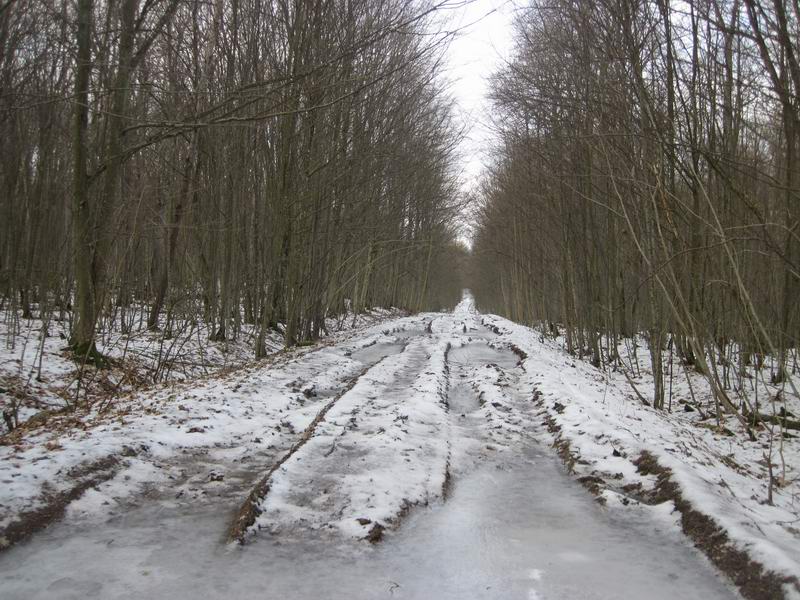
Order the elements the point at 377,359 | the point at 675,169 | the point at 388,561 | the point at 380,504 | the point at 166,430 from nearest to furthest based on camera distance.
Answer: the point at 388,561, the point at 380,504, the point at 166,430, the point at 675,169, the point at 377,359

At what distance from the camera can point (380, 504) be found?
384 centimetres

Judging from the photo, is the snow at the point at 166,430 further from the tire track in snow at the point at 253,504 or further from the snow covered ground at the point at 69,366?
the snow covered ground at the point at 69,366

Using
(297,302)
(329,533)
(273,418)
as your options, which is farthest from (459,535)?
(297,302)

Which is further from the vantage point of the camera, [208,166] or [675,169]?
[208,166]

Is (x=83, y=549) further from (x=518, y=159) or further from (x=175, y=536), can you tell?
(x=518, y=159)

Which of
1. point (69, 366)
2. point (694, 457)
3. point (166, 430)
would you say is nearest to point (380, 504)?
point (166, 430)

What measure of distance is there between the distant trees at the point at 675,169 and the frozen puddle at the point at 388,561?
5.61 feet

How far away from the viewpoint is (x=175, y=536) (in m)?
3.37

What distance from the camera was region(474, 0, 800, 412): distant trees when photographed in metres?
5.22

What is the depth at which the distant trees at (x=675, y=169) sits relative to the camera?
5.22 metres

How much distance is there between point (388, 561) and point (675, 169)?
7.15 metres

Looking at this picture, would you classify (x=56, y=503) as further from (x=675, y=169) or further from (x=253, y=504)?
(x=675, y=169)

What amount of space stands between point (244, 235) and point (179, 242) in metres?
1.48

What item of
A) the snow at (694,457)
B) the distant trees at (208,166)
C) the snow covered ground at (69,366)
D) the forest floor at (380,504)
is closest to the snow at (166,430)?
the forest floor at (380,504)
